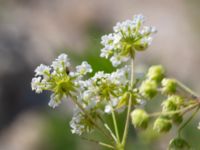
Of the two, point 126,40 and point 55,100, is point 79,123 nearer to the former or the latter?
point 55,100

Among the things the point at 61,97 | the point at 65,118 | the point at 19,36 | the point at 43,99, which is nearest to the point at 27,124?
the point at 43,99

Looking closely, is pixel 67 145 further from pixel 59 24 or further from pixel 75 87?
pixel 59 24

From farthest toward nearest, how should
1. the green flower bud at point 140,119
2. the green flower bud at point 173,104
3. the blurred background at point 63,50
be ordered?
the blurred background at point 63,50
the green flower bud at point 140,119
the green flower bud at point 173,104

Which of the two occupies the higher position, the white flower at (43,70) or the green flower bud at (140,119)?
the white flower at (43,70)

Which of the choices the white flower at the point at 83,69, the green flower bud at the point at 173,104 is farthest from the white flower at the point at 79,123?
the green flower bud at the point at 173,104

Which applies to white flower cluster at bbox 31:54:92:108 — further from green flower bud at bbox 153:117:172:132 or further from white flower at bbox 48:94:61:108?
green flower bud at bbox 153:117:172:132

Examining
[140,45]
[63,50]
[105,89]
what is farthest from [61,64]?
[63,50]

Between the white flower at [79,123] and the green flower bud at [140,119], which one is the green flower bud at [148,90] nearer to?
the green flower bud at [140,119]
